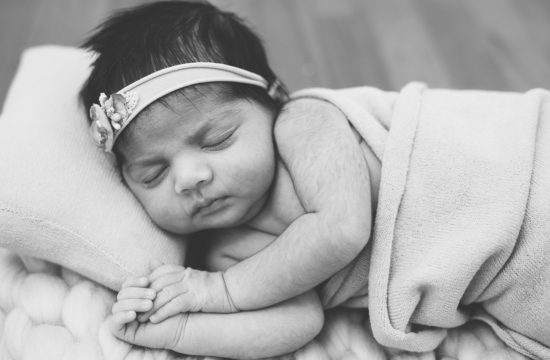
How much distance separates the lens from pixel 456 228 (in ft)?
2.87

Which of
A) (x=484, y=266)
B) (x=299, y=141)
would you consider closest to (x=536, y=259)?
(x=484, y=266)

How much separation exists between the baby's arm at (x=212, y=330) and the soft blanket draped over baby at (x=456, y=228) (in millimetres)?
136

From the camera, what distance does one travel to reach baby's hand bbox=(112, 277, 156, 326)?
87 cm

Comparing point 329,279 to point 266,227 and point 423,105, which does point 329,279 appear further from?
point 423,105

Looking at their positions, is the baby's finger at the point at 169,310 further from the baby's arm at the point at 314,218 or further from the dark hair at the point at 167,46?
the dark hair at the point at 167,46

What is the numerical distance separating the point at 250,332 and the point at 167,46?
0.49m

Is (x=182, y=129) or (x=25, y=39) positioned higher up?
(x=182, y=129)

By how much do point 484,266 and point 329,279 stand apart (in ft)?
0.84

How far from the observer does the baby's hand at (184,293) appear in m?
0.89

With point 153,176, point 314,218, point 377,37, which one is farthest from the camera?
point 377,37

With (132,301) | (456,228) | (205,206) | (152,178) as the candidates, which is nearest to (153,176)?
(152,178)

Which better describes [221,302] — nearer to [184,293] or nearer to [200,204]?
[184,293]

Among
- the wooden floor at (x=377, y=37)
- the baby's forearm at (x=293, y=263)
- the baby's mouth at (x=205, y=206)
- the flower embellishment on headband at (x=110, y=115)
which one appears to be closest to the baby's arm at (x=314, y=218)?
the baby's forearm at (x=293, y=263)

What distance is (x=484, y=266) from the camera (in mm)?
891
